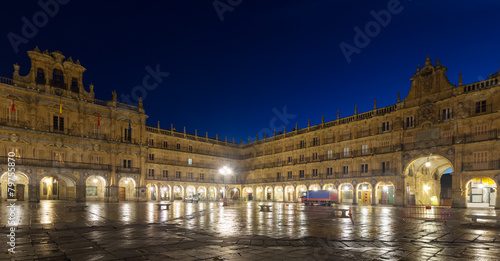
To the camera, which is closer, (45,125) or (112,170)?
(45,125)

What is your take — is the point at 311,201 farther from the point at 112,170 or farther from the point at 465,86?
the point at 112,170

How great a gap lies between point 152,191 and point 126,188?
7364mm

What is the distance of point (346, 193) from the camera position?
44719 mm

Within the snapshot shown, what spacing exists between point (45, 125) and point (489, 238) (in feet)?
138

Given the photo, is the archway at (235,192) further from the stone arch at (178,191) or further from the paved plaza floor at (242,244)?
the paved plaza floor at (242,244)

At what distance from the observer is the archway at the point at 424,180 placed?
37344 millimetres

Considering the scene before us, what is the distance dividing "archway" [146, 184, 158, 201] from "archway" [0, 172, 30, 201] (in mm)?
16649

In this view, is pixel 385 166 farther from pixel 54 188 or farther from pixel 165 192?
pixel 54 188

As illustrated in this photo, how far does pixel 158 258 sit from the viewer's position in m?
6.69

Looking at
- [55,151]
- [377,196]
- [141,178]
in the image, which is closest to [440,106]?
[377,196]

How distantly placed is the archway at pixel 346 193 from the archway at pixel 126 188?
29.4 meters

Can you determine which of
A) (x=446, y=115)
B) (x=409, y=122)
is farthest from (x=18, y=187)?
(x=446, y=115)

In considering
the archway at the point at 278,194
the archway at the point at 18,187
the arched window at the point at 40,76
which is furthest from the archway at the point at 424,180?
the arched window at the point at 40,76

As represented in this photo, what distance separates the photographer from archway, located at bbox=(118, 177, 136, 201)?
44.8 meters
